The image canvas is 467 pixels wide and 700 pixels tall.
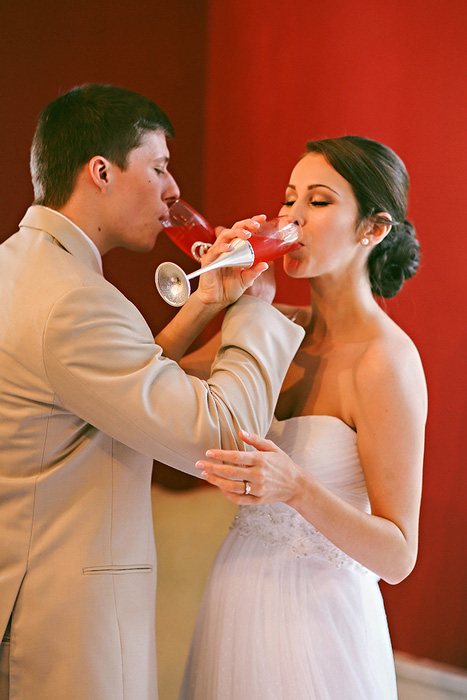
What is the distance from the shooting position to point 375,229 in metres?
1.81

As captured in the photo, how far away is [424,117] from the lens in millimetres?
2443

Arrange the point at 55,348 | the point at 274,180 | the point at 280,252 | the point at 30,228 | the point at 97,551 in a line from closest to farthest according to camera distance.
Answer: the point at 55,348, the point at 97,551, the point at 30,228, the point at 280,252, the point at 274,180

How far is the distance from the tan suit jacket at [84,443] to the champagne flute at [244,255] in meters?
0.10

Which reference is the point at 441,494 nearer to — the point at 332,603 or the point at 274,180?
the point at 332,603

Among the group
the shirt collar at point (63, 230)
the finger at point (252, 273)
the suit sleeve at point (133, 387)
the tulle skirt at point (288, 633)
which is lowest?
the tulle skirt at point (288, 633)

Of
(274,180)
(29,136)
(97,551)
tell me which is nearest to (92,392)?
(97,551)

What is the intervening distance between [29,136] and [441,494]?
1904 mm

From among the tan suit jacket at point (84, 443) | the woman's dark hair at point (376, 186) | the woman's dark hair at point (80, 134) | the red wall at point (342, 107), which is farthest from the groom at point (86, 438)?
the red wall at point (342, 107)

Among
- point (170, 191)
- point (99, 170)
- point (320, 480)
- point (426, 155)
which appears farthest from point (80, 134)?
point (426, 155)

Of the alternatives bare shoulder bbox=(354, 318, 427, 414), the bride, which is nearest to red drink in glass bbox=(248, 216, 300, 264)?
the bride

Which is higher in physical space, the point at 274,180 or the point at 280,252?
the point at 274,180

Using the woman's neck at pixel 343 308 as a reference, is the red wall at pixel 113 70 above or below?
above

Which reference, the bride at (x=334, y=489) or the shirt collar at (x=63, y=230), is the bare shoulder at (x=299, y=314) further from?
the shirt collar at (x=63, y=230)

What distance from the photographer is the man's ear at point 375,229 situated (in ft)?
5.88
